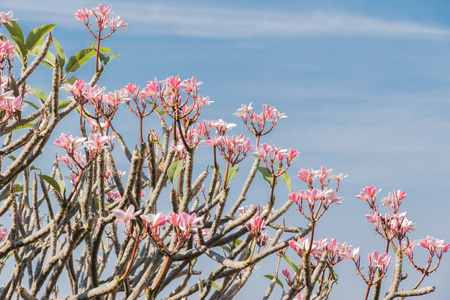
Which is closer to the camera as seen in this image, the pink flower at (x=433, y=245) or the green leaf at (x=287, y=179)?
the green leaf at (x=287, y=179)

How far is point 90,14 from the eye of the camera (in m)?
3.85

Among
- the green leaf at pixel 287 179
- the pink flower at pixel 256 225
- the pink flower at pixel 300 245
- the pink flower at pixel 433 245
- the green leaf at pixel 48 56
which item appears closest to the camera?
the pink flower at pixel 256 225

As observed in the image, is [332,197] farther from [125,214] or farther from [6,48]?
[6,48]

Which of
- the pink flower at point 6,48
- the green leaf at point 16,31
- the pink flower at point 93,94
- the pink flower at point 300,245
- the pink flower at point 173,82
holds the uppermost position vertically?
the green leaf at point 16,31

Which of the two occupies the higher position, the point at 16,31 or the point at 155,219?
the point at 16,31

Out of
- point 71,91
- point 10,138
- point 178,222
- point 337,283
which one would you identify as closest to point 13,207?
point 10,138

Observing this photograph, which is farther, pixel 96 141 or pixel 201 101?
pixel 201 101

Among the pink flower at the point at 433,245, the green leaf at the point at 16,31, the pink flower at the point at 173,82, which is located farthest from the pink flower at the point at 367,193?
the green leaf at the point at 16,31

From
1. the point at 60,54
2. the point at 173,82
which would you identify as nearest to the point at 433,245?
the point at 173,82

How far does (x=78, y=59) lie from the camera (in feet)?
12.3

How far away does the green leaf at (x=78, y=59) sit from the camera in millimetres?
3713

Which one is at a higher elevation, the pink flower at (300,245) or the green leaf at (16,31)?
the green leaf at (16,31)

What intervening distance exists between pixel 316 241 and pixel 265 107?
106cm

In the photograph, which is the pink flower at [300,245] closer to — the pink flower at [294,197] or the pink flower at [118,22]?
the pink flower at [294,197]
